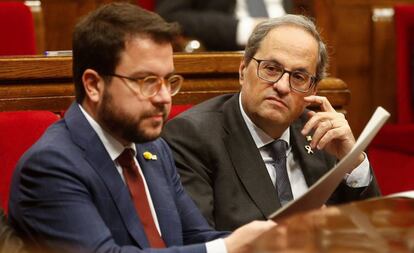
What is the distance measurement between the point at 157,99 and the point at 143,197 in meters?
0.19

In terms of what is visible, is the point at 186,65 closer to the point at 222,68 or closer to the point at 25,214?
the point at 222,68

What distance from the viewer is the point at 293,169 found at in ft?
6.66

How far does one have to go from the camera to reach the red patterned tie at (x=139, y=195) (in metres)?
1.47

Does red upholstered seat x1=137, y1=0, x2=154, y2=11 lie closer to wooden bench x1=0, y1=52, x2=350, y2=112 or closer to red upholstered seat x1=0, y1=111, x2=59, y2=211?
wooden bench x1=0, y1=52, x2=350, y2=112

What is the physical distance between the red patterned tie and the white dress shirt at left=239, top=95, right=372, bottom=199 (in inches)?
22.3

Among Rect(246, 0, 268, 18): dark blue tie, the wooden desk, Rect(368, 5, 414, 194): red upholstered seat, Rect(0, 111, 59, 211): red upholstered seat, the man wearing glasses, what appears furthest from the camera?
Rect(368, 5, 414, 194): red upholstered seat

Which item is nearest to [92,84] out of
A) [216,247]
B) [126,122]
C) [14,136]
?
[126,122]

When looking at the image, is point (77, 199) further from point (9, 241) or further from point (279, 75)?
point (279, 75)

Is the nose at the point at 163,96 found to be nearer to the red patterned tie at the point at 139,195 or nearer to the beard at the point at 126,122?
the beard at the point at 126,122

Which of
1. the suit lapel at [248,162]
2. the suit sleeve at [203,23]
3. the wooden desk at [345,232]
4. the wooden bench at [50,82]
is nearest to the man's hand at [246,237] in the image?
the wooden desk at [345,232]

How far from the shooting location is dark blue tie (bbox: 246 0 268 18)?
111 inches

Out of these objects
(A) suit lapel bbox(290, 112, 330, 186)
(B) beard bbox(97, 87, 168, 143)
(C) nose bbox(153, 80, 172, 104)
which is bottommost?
(A) suit lapel bbox(290, 112, 330, 186)

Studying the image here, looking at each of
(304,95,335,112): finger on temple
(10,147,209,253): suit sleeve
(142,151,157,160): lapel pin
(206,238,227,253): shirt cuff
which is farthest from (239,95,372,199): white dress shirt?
(10,147,209,253): suit sleeve

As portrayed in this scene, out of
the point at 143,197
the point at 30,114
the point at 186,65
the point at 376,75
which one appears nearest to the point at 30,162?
the point at 143,197
